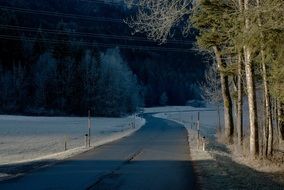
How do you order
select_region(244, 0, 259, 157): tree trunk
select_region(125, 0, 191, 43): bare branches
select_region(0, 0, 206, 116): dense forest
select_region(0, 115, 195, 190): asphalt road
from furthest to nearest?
1. select_region(0, 0, 206, 116): dense forest
2. select_region(244, 0, 259, 157): tree trunk
3. select_region(125, 0, 191, 43): bare branches
4. select_region(0, 115, 195, 190): asphalt road

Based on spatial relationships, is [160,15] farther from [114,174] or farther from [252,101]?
[252,101]

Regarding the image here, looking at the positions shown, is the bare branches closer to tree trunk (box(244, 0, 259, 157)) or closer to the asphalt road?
the asphalt road

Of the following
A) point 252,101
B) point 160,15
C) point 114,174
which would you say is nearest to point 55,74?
point 252,101

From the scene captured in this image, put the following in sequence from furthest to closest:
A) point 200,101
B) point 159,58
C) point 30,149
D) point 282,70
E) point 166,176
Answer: point 159,58
point 200,101
point 30,149
point 166,176
point 282,70

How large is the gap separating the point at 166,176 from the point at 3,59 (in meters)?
92.6

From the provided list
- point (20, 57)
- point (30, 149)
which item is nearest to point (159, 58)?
point (20, 57)

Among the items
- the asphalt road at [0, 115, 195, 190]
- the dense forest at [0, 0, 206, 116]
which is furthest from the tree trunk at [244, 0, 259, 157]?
the dense forest at [0, 0, 206, 116]

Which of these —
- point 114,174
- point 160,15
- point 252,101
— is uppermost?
point 160,15

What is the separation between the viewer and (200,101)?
181 metres

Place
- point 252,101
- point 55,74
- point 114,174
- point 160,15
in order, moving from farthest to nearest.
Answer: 1. point 55,74
2. point 252,101
3. point 114,174
4. point 160,15

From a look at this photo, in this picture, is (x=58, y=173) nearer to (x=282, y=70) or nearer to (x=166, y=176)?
(x=166, y=176)

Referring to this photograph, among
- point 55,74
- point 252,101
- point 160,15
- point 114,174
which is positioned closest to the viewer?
point 160,15

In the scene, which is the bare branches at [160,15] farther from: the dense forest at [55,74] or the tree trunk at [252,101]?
the dense forest at [55,74]

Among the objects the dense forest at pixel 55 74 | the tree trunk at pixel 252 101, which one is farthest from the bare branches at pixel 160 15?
the dense forest at pixel 55 74
